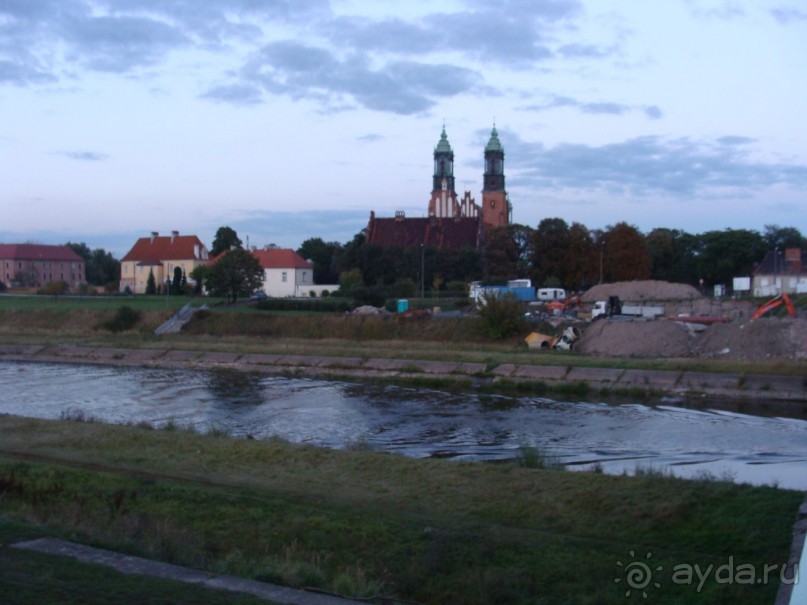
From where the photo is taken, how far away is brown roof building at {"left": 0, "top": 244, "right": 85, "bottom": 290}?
11644 centimetres

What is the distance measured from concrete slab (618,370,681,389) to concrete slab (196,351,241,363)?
18651 mm

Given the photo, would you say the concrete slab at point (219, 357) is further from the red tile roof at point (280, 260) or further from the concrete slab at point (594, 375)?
the red tile roof at point (280, 260)

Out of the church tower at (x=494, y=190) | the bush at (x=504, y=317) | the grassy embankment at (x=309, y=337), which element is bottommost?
the grassy embankment at (x=309, y=337)

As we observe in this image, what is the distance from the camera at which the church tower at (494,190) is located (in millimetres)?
109312

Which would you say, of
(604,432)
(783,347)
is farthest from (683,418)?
(783,347)

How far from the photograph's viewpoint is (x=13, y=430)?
15984 mm

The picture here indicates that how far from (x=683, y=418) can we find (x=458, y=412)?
647cm

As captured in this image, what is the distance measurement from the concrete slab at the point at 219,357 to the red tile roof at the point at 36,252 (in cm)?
8826

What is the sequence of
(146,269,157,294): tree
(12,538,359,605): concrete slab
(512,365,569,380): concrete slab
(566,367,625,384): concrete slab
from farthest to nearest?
1. (146,269,157,294): tree
2. (512,365,569,380): concrete slab
3. (566,367,625,384): concrete slab
4. (12,538,359,605): concrete slab

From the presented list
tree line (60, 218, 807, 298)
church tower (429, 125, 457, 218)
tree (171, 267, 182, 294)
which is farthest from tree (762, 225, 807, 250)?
tree (171, 267, 182, 294)

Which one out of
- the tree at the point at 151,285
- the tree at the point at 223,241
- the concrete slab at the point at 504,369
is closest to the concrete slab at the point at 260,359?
the concrete slab at the point at 504,369

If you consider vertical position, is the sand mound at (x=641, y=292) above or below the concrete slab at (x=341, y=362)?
above

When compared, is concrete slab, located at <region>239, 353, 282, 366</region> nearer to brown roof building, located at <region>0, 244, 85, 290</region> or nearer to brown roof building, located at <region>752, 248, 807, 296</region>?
brown roof building, located at <region>752, 248, 807, 296</region>

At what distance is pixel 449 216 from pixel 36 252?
5885cm
